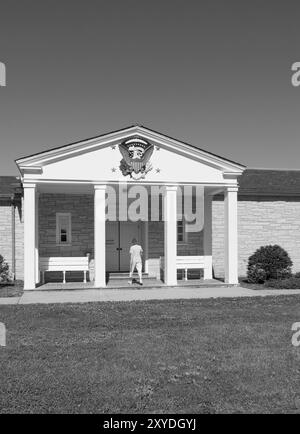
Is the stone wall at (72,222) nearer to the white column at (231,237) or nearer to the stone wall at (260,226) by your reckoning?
the stone wall at (260,226)

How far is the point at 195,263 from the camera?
680 inches

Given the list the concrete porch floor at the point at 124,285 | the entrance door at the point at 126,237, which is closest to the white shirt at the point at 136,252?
the concrete porch floor at the point at 124,285

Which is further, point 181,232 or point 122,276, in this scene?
point 181,232

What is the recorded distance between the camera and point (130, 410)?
4898 millimetres

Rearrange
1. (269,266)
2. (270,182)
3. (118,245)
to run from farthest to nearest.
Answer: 1. (270,182)
2. (118,245)
3. (269,266)

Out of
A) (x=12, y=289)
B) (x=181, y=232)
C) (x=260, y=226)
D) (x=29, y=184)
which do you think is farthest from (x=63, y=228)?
(x=260, y=226)

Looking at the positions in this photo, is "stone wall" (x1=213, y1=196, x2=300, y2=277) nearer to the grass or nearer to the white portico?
the white portico

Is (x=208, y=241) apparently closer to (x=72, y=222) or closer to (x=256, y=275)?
(x=256, y=275)

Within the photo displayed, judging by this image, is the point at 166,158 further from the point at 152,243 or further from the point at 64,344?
the point at 64,344

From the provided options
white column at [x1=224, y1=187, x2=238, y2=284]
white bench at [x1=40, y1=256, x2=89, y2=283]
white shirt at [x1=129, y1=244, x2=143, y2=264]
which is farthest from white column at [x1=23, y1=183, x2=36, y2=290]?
white column at [x1=224, y1=187, x2=238, y2=284]

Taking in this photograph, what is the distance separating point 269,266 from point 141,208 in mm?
5493

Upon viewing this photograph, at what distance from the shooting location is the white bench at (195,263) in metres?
17.1

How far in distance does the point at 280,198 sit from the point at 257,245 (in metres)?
2.34
